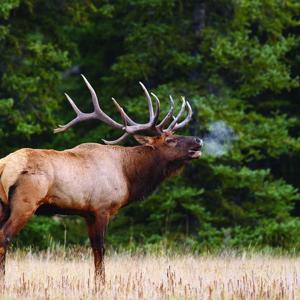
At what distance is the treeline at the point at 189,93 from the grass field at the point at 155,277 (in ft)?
13.6

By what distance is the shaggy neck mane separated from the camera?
11.5 m

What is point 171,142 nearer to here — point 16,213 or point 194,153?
point 194,153

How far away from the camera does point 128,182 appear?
11.4 metres

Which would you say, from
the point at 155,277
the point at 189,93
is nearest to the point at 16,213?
the point at 155,277

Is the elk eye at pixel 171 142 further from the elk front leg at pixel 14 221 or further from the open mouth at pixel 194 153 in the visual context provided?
the elk front leg at pixel 14 221

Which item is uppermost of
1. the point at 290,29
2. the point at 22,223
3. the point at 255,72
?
the point at 290,29

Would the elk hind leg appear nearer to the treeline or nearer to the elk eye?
the elk eye

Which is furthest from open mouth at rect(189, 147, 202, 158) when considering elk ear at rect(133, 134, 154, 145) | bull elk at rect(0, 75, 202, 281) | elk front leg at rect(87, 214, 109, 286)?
elk front leg at rect(87, 214, 109, 286)

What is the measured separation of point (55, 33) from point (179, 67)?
232 cm

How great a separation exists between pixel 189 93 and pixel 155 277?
748 cm

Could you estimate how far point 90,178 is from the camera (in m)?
10.7

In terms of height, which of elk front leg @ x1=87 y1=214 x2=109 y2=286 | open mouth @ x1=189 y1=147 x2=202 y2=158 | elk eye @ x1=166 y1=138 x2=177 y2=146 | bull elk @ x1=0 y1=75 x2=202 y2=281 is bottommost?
elk front leg @ x1=87 y1=214 x2=109 y2=286

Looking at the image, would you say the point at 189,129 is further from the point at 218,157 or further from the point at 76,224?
the point at 76,224

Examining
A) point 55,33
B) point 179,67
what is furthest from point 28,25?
point 179,67
